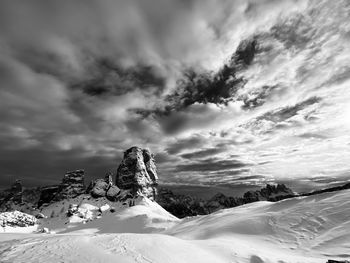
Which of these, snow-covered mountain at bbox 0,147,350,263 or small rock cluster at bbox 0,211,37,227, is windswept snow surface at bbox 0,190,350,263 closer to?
snow-covered mountain at bbox 0,147,350,263

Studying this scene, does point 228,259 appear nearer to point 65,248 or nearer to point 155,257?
point 155,257

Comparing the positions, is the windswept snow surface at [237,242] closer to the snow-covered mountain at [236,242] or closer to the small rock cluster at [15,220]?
the snow-covered mountain at [236,242]

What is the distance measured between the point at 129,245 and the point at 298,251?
1978 centimetres

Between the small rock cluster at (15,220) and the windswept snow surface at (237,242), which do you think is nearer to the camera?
the windswept snow surface at (237,242)

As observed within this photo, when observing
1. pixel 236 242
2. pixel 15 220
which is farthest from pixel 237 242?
pixel 15 220

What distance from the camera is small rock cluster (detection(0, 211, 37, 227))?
159 meters

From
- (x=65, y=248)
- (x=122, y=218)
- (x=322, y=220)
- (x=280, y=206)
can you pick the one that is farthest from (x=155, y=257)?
(x=122, y=218)

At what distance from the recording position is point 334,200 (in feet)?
132

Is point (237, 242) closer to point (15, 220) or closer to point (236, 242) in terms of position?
point (236, 242)

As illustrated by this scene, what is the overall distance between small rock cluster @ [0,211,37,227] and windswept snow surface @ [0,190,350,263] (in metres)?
159

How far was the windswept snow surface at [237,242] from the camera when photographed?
18703 mm

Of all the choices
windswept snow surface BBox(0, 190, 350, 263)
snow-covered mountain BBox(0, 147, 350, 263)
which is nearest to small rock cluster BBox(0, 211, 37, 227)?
snow-covered mountain BBox(0, 147, 350, 263)

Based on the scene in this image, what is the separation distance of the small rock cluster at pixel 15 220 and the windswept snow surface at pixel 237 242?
6261 inches

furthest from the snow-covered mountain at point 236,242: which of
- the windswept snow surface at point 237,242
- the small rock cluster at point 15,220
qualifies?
the small rock cluster at point 15,220
